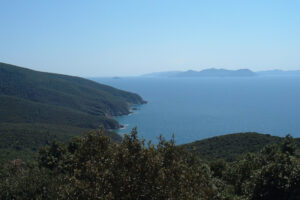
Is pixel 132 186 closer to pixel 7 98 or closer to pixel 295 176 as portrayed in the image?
pixel 295 176

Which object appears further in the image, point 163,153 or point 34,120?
point 34,120

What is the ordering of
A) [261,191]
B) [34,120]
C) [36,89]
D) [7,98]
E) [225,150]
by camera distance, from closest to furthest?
1. [261,191]
2. [225,150]
3. [34,120]
4. [7,98]
5. [36,89]

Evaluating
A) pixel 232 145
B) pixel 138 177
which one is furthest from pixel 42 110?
pixel 138 177

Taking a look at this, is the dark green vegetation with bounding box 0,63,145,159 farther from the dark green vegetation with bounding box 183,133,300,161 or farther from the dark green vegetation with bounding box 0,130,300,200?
the dark green vegetation with bounding box 0,130,300,200

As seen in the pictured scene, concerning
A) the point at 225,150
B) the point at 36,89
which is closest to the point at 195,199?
the point at 225,150

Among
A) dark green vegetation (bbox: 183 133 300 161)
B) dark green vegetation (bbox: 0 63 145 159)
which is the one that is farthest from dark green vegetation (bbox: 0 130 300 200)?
dark green vegetation (bbox: 0 63 145 159)

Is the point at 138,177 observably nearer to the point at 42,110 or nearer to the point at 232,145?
the point at 232,145

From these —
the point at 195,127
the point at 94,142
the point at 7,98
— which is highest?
the point at 94,142

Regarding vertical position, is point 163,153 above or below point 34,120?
above
